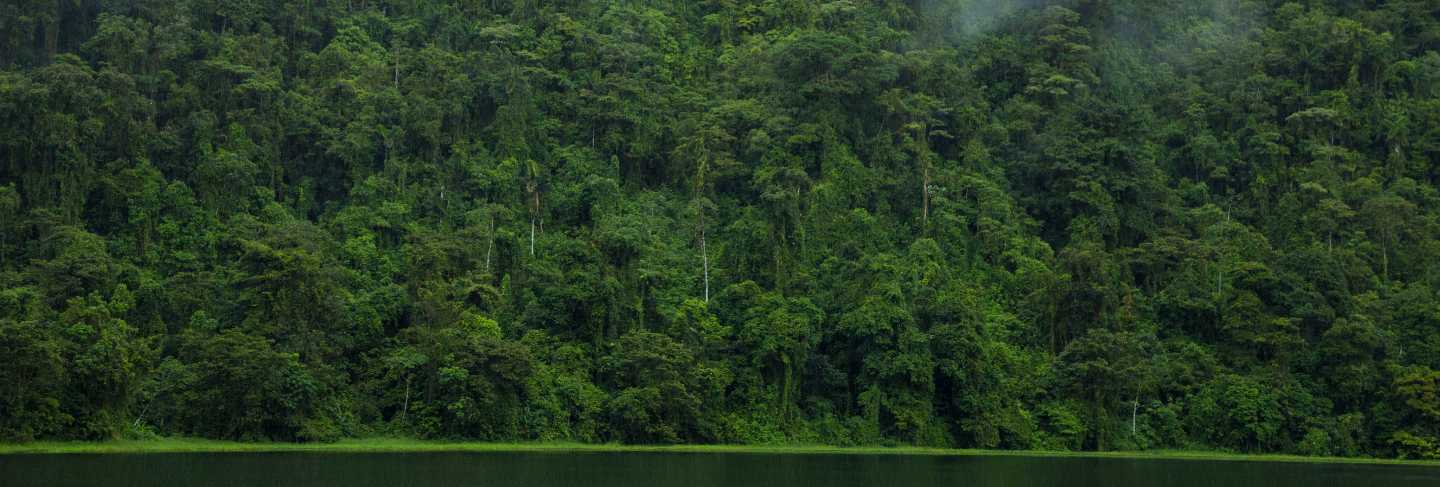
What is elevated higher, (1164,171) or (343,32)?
(343,32)

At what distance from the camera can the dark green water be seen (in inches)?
1266

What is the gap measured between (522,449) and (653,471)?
10.9 meters

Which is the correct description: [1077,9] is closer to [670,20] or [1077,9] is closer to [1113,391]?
[670,20]

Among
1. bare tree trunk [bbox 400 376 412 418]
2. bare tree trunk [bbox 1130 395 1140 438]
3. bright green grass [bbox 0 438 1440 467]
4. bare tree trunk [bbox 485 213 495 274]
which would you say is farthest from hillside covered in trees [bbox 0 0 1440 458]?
bright green grass [bbox 0 438 1440 467]

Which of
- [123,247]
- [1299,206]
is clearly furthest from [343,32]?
[1299,206]

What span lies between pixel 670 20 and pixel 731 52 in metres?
4.28

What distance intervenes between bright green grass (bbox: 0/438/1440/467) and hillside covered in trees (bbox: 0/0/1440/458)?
85 centimetres

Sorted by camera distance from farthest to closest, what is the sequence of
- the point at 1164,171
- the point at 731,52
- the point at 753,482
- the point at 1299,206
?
the point at 731,52
the point at 1164,171
the point at 1299,206
the point at 753,482

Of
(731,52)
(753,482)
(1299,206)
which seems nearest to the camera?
(753,482)

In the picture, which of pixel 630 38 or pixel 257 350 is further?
pixel 630 38

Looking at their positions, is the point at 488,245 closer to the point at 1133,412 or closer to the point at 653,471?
the point at 653,471

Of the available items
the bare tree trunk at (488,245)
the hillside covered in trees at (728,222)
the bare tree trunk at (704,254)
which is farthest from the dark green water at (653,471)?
the bare tree trunk at (488,245)

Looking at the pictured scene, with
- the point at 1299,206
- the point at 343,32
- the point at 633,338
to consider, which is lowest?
the point at 633,338

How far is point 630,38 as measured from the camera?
234ft
